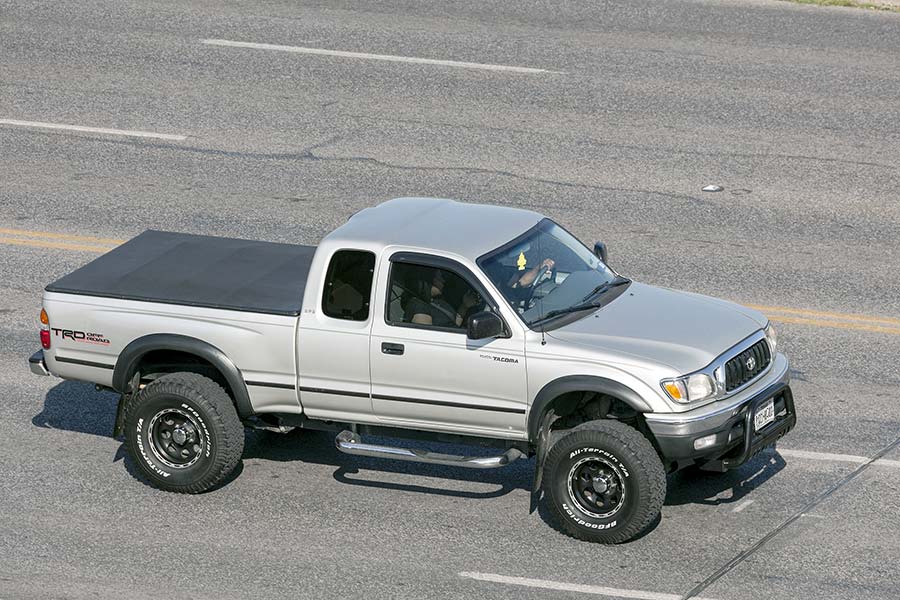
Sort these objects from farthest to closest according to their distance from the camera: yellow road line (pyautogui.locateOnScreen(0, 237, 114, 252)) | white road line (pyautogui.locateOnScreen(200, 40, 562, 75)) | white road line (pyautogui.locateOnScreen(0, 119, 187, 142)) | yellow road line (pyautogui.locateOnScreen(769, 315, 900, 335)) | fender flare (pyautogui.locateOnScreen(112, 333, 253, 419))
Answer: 1. white road line (pyautogui.locateOnScreen(200, 40, 562, 75))
2. white road line (pyautogui.locateOnScreen(0, 119, 187, 142))
3. yellow road line (pyautogui.locateOnScreen(0, 237, 114, 252))
4. yellow road line (pyautogui.locateOnScreen(769, 315, 900, 335))
5. fender flare (pyautogui.locateOnScreen(112, 333, 253, 419))

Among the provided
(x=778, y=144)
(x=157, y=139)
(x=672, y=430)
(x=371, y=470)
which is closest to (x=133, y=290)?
(x=371, y=470)

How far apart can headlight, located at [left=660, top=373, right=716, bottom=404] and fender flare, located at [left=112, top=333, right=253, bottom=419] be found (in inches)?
115

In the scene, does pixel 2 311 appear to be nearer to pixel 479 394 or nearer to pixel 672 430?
pixel 479 394

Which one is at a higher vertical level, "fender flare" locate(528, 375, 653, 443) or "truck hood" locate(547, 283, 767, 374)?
"truck hood" locate(547, 283, 767, 374)

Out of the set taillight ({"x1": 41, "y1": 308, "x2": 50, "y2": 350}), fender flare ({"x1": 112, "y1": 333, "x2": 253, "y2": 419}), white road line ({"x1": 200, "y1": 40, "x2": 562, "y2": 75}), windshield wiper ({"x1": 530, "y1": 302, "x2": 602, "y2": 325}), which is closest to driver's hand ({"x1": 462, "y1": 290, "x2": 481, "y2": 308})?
windshield wiper ({"x1": 530, "y1": 302, "x2": 602, "y2": 325})

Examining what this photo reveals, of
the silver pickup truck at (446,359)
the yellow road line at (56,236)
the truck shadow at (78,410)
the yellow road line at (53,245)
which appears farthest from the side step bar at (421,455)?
the yellow road line at (56,236)

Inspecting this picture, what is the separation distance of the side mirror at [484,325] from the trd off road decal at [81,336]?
2693mm

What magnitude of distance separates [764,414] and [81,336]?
475 centimetres

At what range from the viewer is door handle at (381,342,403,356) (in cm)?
962

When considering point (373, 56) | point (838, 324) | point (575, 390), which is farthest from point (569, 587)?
point (373, 56)

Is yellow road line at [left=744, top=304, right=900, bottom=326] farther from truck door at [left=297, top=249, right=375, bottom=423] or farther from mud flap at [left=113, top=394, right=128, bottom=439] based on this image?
mud flap at [left=113, top=394, right=128, bottom=439]

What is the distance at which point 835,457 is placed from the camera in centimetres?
1053

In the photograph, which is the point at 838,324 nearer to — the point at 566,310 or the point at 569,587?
the point at 566,310

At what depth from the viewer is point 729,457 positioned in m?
9.43
